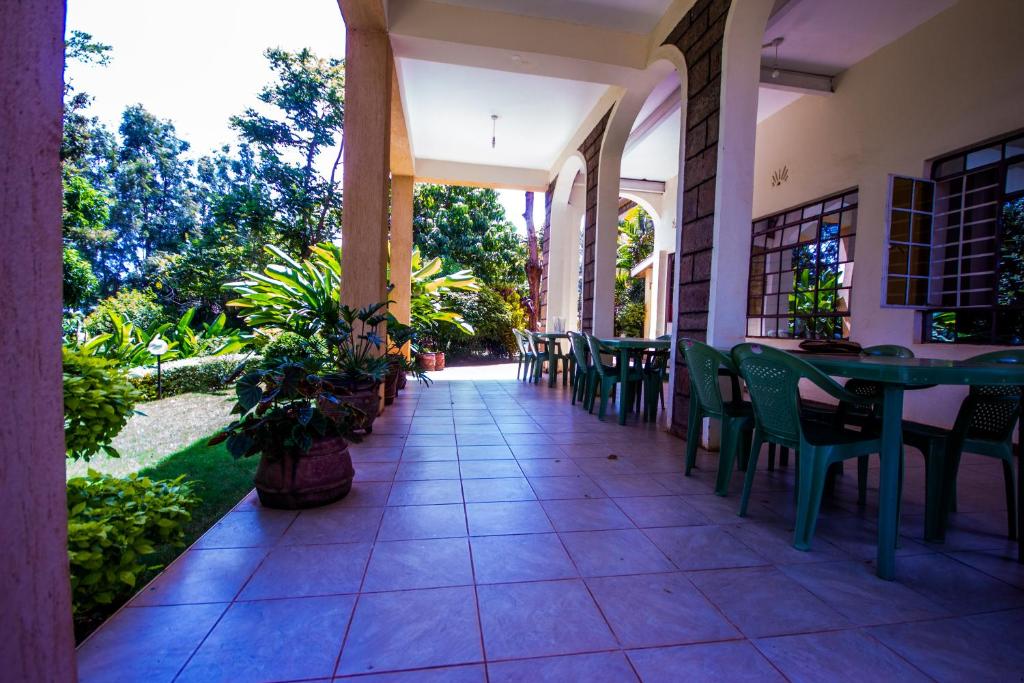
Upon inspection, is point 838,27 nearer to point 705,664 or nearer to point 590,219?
point 590,219

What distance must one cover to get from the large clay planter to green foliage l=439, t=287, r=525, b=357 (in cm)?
798

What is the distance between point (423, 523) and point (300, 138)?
1331cm

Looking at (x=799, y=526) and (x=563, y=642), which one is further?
(x=799, y=526)

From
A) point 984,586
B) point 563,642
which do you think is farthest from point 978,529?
point 563,642

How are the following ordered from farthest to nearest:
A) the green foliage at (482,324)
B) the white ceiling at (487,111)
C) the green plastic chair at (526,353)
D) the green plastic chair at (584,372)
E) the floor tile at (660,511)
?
1. the green foliage at (482,324)
2. the green plastic chair at (526,353)
3. the white ceiling at (487,111)
4. the green plastic chair at (584,372)
5. the floor tile at (660,511)

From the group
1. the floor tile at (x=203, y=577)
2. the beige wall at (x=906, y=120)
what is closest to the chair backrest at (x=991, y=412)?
the beige wall at (x=906, y=120)

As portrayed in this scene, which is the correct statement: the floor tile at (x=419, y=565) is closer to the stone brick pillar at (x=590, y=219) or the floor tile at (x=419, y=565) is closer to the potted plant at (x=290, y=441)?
the potted plant at (x=290, y=441)

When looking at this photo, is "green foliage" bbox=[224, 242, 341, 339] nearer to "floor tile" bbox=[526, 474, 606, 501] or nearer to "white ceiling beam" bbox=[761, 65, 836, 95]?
"floor tile" bbox=[526, 474, 606, 501]

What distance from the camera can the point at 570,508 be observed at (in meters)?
2.32

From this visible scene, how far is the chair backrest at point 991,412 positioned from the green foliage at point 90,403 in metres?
3.70

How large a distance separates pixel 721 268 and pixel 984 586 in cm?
217

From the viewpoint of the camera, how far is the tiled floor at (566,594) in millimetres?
1271

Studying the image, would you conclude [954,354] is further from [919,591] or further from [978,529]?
[919,591]

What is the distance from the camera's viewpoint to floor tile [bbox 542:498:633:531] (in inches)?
83.7
